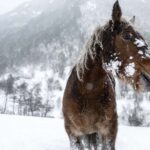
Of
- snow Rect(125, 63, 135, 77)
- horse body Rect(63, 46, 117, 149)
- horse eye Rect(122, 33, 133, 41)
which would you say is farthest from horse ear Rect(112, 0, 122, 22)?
horse body Rect(63, 46, 117, 149)

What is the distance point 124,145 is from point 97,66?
5515 millimetres

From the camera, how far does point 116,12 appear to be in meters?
4.95

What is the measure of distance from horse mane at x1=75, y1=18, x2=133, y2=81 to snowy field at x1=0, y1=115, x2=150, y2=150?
4.24m

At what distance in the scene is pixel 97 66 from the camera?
18.4 feet

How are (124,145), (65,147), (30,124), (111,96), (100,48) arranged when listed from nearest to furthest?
(100,48) → (111,96) → (65,147) → (124,145) → (30,124)

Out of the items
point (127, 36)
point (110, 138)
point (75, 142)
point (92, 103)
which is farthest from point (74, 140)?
point (127, 36)

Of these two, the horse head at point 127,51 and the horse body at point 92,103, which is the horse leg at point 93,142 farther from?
the horse head at point 127,51

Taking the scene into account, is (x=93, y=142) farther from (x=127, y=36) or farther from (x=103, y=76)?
(x=127, y=36)

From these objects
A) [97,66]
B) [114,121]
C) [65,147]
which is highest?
[97,66]

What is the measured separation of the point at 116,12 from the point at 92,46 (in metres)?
0.78

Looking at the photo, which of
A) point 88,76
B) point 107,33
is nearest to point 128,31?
point 107,33

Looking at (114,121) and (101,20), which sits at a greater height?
(101,20)

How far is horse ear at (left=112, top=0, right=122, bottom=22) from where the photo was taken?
483 cm

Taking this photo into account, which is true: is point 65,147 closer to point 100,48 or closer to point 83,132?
point 83,132
